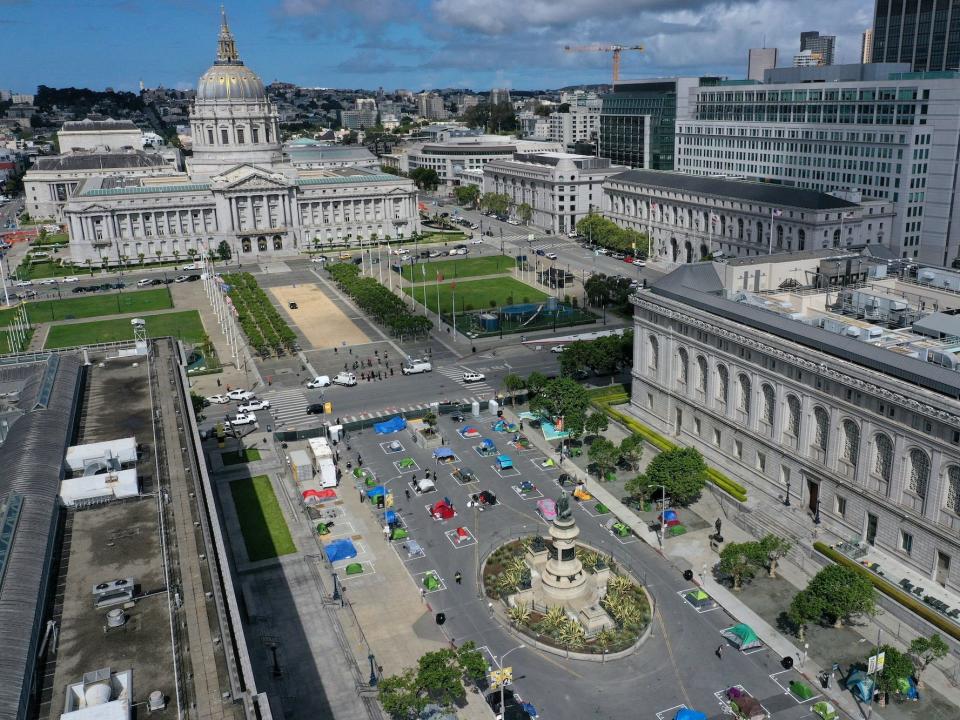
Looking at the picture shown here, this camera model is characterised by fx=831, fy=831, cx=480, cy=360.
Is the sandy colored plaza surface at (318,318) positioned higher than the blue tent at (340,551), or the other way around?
the sandy colored plaza surface at (318,318)

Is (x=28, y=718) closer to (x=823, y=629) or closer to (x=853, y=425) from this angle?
(x=823, y=629)

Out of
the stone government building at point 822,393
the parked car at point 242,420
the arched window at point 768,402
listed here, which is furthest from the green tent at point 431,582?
the parked car at point 242,420

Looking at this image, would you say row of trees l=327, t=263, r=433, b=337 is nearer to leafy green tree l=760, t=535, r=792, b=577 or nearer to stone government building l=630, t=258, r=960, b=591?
stone government building l=630, t=258, r=960, b=591

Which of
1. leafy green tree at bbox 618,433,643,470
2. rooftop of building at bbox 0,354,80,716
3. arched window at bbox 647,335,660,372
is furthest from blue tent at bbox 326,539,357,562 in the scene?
arched window at bbox 647,335,660,372

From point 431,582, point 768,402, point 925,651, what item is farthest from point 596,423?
point 925,651

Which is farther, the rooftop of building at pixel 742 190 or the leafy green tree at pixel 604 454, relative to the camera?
the rooftop of building at pixel 742 190

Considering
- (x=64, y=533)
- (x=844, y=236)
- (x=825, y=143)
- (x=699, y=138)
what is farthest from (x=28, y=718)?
(x=699, y=138)

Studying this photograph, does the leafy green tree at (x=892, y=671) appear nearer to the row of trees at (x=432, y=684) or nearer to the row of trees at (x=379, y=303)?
the row of trees at (x=432, y=684)
